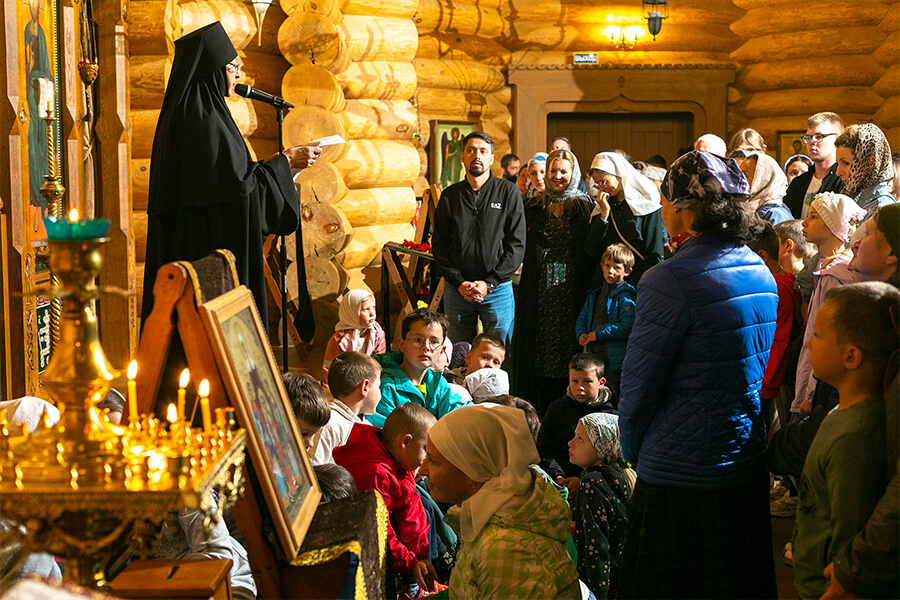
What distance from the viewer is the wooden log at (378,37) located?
8.55 metres

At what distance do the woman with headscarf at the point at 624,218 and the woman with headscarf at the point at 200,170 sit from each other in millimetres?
2924

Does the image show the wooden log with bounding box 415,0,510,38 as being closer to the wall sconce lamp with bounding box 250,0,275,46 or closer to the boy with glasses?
the wall sconce lamp with bounding box 250,0,275,46

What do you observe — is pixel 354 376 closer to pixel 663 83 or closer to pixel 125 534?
pixel 125 534

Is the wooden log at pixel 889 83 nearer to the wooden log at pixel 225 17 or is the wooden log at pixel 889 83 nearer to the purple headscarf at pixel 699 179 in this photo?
the wooden log at pixel 225 17

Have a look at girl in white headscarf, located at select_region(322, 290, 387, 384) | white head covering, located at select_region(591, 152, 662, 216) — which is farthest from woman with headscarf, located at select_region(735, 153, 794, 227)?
girl in white headscarf, located at select_region(322, 290, 387, 384)

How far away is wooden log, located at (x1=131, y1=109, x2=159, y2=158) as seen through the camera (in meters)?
6.92

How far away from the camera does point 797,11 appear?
1116 centimetres

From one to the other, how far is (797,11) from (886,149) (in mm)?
7228

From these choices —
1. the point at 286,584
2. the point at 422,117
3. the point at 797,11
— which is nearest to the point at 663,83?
the point at 797,11

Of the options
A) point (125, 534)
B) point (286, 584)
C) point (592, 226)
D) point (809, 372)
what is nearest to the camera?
point (125, 534)

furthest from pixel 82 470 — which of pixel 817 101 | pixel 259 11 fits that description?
pixel 817 101

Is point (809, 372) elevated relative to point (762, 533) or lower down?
elevated

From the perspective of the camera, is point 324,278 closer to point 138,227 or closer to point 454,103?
point 138,227

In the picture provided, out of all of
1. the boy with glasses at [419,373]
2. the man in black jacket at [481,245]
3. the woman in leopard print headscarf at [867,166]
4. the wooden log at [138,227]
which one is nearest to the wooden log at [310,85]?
the wooden log at [138,227]
